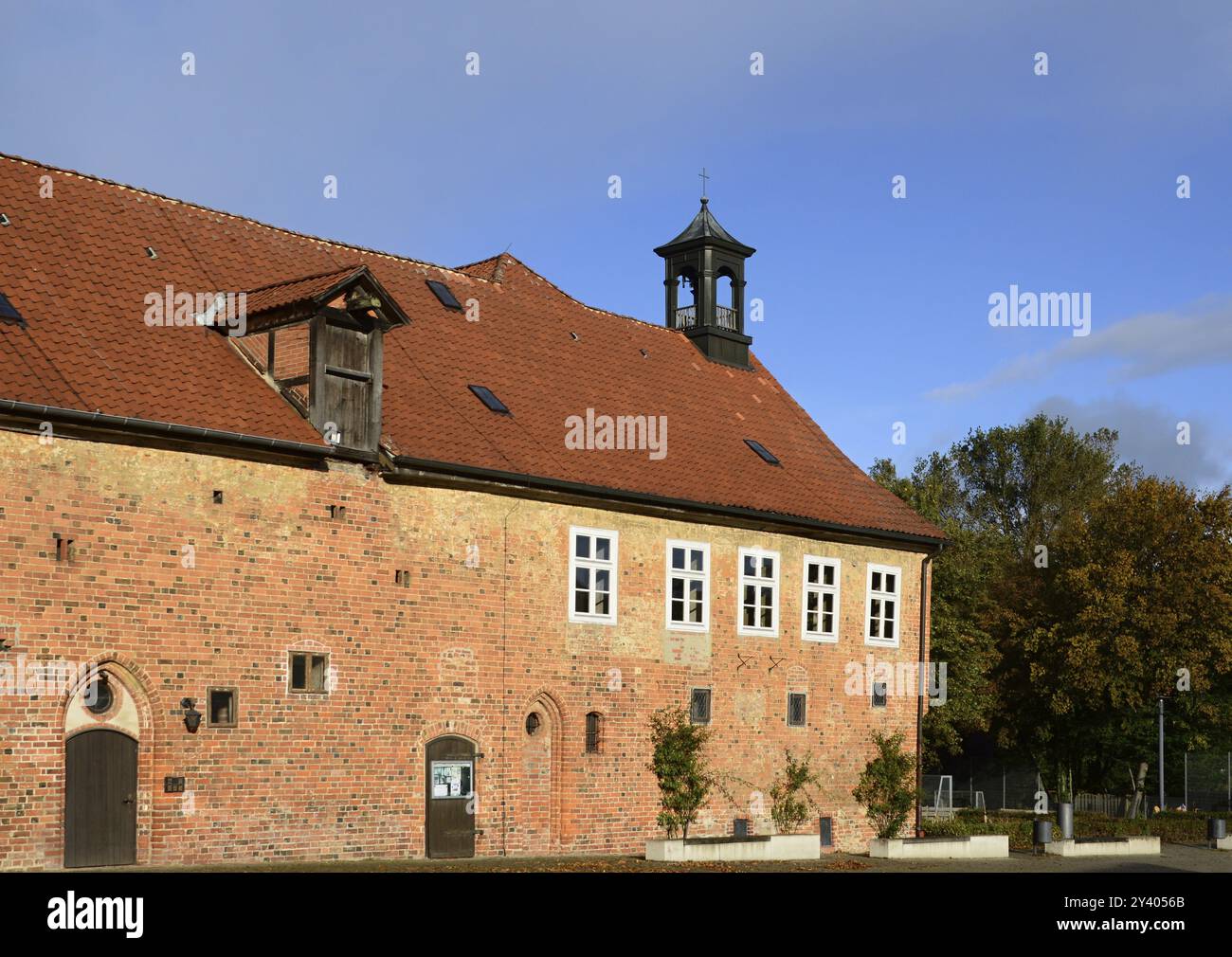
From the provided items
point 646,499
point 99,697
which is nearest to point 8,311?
point 99,697

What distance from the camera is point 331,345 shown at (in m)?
22.6

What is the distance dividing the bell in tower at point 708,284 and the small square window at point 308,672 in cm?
1550

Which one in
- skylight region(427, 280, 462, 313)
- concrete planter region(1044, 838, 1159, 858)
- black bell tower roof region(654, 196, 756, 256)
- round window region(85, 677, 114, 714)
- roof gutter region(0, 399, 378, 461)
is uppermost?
black bell tower roof region(654, 196, 756, 256)

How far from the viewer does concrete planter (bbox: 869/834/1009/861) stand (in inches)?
1051

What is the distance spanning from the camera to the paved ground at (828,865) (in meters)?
20.1

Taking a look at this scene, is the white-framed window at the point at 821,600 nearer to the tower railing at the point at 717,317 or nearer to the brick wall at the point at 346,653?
the brick wall at the point at 346,653

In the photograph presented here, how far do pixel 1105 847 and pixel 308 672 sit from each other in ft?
53.8

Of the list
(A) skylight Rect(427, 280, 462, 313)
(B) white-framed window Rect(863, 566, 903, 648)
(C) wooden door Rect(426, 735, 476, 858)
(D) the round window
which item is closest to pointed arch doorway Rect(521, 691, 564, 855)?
(C) wooden door Rect(426, 735, 476, 858)

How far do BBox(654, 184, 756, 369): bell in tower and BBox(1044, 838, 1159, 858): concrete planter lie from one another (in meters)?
13.0

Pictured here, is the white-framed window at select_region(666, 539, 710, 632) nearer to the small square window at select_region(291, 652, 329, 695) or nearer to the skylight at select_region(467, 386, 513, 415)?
the skylight at select_region(467, 386, 513, 415)

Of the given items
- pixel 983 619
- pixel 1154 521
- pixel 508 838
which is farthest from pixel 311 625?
pixel 1154 521

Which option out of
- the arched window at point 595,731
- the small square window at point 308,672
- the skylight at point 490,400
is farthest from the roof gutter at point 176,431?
the arched window at point 595,731

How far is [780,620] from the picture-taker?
97.6ft
